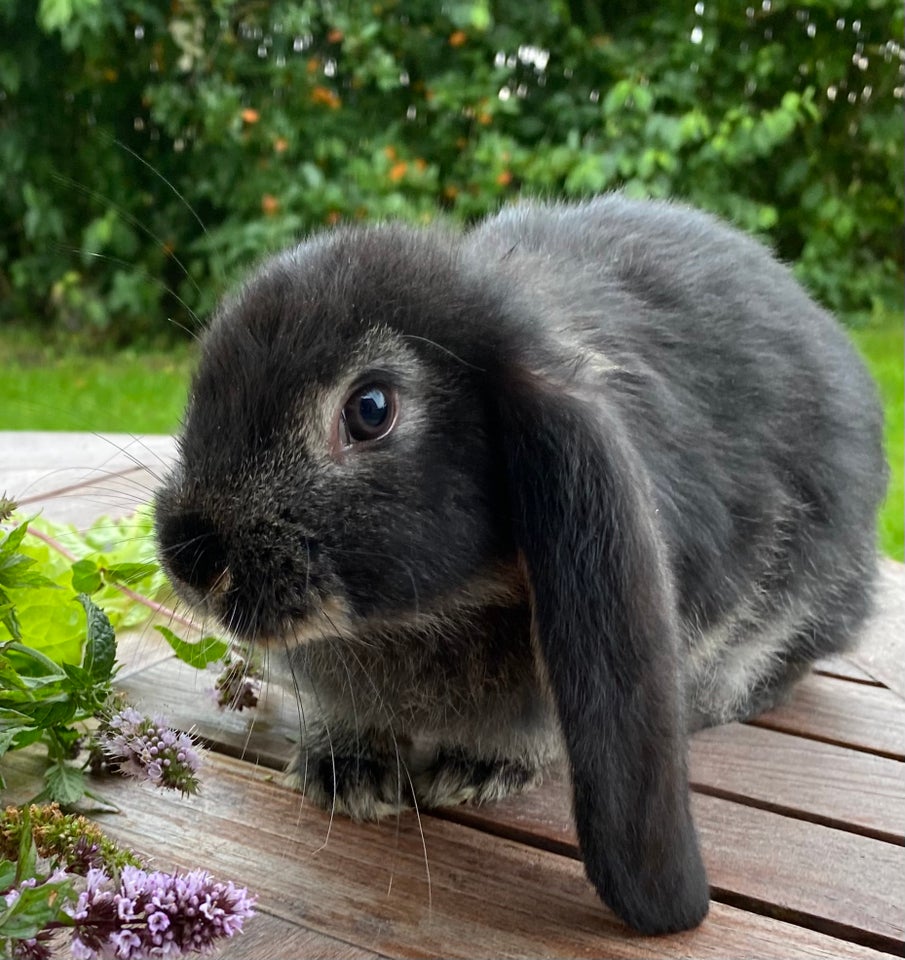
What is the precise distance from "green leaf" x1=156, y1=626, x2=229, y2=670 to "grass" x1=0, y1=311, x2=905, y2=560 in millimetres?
2906

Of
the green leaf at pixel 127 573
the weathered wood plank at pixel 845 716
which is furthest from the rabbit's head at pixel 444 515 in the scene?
the weathered wood plank at pixel 845 716

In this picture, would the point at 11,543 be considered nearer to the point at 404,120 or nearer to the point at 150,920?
the point at 150,920

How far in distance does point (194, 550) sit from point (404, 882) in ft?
1.72

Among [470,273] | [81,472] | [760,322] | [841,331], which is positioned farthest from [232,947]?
[81,472]

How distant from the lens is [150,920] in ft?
3.65

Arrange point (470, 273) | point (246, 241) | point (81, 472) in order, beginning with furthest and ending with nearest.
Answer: point (246, 241) → point (81, 472) → point (470, 273)

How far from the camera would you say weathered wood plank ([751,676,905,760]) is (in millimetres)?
1878

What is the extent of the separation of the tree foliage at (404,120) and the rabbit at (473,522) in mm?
4043

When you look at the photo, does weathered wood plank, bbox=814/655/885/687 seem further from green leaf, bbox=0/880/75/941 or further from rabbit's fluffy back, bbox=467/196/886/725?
green leaf, bbox=0/880/75/941

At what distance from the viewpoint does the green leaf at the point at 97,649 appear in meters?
1.54

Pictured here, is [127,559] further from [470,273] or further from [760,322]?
[760,322]

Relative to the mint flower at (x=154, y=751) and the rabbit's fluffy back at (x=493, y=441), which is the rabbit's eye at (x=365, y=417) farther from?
the mint flower at (x=154, y=751)

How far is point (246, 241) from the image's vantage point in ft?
18.5

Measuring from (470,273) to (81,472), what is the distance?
178cm
